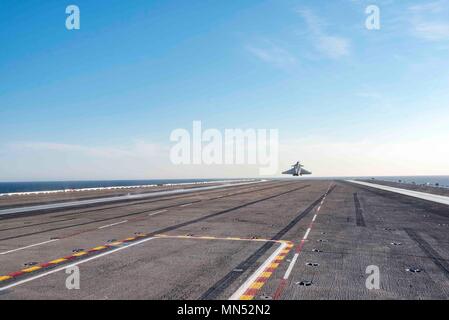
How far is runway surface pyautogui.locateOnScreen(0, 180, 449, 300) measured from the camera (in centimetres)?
795

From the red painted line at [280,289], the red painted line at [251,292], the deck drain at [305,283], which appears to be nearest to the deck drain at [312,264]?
the deck drain at [305,283]

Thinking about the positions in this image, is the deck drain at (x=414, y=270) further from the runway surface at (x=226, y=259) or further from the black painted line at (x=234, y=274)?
the black painted line at (x=234, y=274)

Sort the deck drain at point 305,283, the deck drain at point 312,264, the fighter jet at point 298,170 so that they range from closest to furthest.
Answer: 1. the deck drain at point 305,283
2. the deck drain at point 312,264
3. the fighter jet at point 298,170

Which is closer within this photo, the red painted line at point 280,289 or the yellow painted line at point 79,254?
the red painted line at point 280,289

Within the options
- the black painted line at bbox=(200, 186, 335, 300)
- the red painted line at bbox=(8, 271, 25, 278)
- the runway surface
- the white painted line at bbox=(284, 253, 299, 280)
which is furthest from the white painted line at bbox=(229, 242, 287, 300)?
the red painted line at bbox=(8, 271, 25, 278)

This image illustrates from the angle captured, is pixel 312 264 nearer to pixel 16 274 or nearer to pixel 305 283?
pixel 305 283

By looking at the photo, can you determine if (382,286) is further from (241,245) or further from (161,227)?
(161,227)

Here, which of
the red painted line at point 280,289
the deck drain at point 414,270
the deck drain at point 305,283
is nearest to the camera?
the red painted line at point 280,289

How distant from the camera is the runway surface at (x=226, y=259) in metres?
7.95

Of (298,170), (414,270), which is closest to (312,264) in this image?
(414,270)

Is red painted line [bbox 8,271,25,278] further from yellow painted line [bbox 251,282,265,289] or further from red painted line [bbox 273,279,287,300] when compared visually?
red painted line [bbox 273,279,287,300]

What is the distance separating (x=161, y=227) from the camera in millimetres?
17625

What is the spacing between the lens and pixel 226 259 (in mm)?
10922
